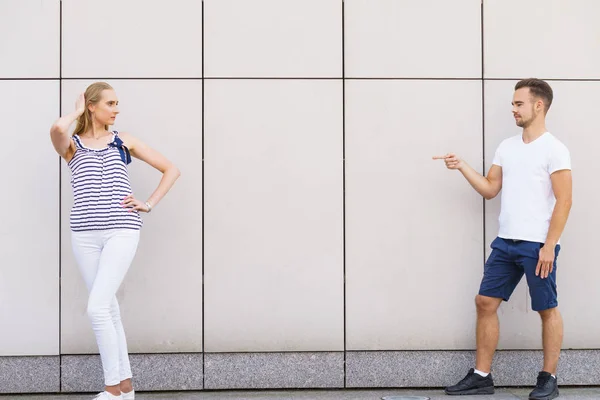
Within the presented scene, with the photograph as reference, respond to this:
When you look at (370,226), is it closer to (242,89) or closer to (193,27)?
(242,89)

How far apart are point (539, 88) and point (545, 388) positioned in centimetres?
213

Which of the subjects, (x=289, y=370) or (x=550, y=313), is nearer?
(x=550, y=313)

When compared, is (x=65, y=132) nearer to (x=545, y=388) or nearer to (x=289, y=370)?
(x=289, y=370)

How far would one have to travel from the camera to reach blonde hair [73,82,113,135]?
5551mm

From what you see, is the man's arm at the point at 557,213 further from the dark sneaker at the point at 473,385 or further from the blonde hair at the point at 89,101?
the blonde hair at the point at 89,101

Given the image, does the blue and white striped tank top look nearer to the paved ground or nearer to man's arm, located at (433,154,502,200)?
the paved ground

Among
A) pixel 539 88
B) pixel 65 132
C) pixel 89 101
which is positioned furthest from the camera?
pixel 539 88

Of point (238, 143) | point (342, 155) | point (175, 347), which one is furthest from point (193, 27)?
point (175, 347)

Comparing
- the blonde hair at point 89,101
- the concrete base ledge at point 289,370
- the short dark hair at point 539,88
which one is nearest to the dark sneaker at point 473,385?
the concrete base ledge at point 289,370

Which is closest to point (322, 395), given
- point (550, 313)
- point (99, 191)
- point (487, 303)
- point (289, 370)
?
point (289, 370)

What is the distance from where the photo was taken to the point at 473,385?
6.01m

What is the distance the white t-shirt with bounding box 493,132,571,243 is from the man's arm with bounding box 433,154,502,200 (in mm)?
205

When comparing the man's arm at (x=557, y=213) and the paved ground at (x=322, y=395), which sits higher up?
the man's arm at (x=557, y=213)

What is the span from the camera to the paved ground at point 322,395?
6.03 meters
